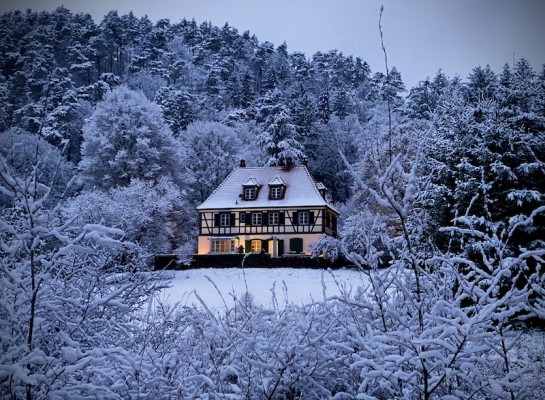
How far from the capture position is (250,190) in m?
40.0

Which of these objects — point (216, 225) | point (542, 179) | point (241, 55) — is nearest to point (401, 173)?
point (542, 179)

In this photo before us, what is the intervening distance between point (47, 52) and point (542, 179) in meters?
Result: 17.0

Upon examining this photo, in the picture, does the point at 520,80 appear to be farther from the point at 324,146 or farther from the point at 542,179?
the point at 324,146

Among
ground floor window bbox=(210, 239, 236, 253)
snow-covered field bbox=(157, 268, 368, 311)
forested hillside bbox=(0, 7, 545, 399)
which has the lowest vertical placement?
snow-covered field bbox=(157, 268, 368, 311)

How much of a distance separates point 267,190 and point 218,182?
8.00 metres

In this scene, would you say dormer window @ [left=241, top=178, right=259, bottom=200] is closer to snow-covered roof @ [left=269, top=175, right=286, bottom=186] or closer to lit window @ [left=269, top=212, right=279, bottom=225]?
snow-covered roof @ [left=269, top=175, right=286, bottom=186]

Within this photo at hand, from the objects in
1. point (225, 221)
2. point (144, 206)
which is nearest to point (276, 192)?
point (225, 221)

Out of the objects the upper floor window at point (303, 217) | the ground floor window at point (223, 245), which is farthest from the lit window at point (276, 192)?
the ground floor window at point (223, 245)

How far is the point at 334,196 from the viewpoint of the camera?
5450 cm

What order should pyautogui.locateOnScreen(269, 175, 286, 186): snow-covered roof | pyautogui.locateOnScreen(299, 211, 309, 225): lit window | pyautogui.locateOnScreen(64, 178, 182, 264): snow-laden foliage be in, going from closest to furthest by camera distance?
pyautogui.locateOnScreen(64, 178, 182, 264): snow-laden foliage < pyautogui.locateOnScreen(299, 211, 309, 225): lit window < pyautogui.locateOnScreen(269, 175, 286, 186): snow-covered roof

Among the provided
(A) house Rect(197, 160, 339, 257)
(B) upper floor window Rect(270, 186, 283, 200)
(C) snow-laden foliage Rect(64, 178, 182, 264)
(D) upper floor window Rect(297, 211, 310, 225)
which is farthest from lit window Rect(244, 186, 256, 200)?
(C) snow-laden foliage Rect(64, 178, 182, 264)

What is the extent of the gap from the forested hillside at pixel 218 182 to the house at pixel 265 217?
2.80m

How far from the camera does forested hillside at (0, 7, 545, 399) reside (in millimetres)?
2586

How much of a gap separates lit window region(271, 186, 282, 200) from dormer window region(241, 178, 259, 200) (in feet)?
4.70
